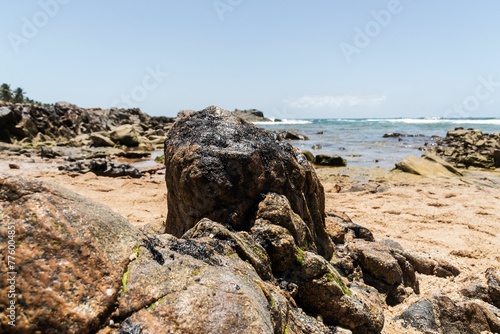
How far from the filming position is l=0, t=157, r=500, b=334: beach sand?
245 inches

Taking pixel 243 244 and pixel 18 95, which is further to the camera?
pixel 18 95

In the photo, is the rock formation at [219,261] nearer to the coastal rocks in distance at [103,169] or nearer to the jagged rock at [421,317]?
the jagged rock at [421,317]

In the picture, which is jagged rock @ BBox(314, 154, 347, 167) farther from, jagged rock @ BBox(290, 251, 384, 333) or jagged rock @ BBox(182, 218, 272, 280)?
jagged rock @ BBox(182, 218, 272, 280)

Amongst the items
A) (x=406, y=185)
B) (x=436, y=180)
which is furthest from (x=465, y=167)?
(x=406, y=185)

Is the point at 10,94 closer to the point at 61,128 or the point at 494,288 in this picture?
the point at 61,128

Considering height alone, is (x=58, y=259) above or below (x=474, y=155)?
above

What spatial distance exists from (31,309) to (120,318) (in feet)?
1.44

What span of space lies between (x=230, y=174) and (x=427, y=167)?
14958 mm

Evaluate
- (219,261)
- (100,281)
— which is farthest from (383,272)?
(100,281)

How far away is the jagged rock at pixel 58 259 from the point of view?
1.86m

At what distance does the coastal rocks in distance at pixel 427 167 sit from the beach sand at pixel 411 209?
67 centimetres

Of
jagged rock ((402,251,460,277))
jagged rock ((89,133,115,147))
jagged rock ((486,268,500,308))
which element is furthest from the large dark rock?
jagged rock ((89,133,115,147))

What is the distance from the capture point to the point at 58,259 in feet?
6.61

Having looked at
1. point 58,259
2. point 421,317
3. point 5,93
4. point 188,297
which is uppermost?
point 5,93
